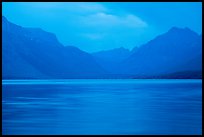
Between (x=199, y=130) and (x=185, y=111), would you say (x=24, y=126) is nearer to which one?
(x=199, y=130)

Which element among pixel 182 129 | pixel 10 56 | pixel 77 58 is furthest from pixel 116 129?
pixel 10 56

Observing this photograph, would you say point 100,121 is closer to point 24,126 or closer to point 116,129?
point 116,129

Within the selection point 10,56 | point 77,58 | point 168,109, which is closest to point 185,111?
point 168,109

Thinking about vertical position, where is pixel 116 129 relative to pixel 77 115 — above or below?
below

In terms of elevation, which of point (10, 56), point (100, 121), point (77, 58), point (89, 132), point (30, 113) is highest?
point (10, 56)

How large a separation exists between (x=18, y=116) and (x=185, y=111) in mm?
4279

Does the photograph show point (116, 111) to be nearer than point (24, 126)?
No

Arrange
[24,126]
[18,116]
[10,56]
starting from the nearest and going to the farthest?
[24,126], [18,116], [10,56]

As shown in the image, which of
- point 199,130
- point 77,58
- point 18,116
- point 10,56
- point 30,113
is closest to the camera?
point 199,130

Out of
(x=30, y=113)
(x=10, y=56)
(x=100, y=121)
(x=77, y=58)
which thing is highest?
(x=10, y=56)

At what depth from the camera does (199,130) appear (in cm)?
757

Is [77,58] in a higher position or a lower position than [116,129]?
higher

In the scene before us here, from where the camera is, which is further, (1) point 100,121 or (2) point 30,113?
(2) point 30,113

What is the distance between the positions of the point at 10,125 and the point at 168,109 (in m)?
4.70
